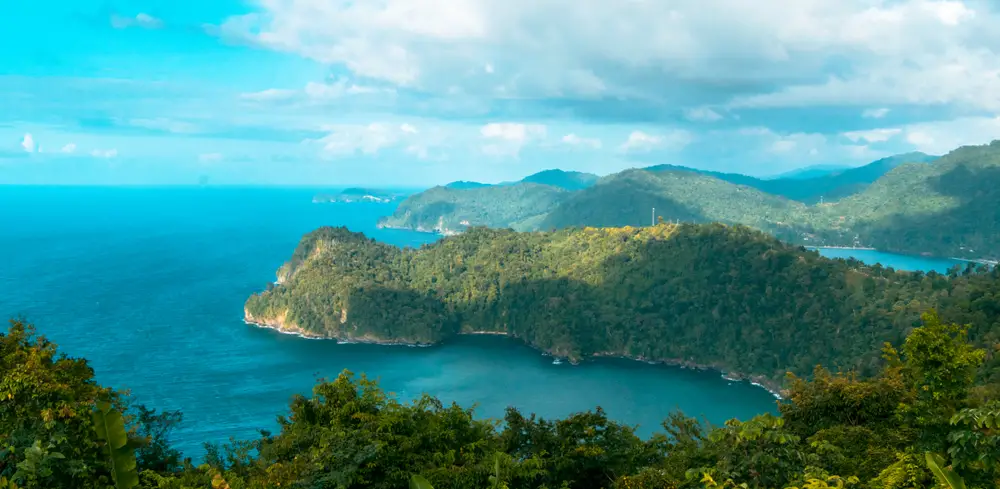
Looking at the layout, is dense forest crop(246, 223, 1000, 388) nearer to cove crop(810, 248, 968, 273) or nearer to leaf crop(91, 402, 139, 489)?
leaf crop(91, 402, 139, 489)

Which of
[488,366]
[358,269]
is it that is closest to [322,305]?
[358,269]

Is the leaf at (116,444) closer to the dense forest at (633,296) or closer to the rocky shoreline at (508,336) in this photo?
the dense forest at (633,296)

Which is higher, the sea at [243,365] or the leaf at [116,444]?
the leaf at [116,444]

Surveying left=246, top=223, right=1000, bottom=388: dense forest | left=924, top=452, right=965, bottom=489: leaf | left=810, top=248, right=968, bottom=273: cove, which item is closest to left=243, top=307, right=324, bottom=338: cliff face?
left=246, top=223, right=1000, bottom=388: dense forest

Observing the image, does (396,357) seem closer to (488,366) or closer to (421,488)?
(488,366)

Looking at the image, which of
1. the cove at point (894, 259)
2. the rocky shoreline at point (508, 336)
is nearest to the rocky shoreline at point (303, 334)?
the rocky shoreline at point (508, 336)

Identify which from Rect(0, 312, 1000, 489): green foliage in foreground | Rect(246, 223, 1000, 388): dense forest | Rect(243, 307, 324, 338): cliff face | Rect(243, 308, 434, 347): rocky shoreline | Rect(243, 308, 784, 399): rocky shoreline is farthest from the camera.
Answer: Rect(243, 307, 324, 338): cliff face
